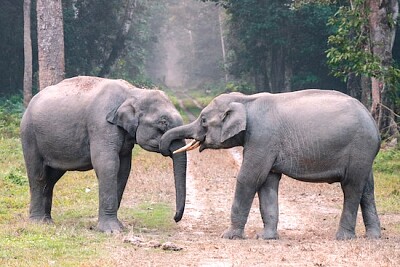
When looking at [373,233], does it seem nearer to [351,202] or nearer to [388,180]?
[351,202]

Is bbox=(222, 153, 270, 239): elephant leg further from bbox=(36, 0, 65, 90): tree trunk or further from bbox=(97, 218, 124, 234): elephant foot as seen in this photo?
bbox=(36, 0, 65, 90): tree trunk

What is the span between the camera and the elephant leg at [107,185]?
12141 mm

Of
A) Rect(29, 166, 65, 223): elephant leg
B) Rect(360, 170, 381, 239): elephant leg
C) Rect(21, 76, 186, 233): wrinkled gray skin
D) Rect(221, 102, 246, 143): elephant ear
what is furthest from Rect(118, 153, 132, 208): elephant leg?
Rect(360, 170, 381, 239): elephant leg

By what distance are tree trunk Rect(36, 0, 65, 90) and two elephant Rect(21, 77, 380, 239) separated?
32.1 ft

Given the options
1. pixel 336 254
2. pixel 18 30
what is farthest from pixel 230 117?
Result: pixel 18 30

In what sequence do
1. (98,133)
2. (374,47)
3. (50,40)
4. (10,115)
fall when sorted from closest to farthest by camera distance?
(98,133) → (50,40) → (374,47) → (10,115)

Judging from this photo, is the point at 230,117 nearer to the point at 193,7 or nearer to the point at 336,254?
the point at 336,254

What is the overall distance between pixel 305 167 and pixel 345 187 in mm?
586

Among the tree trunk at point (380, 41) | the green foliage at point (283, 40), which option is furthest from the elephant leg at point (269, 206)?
the green foliage at point (283, 40)

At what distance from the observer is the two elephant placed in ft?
38.3

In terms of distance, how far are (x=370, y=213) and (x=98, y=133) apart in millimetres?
3852

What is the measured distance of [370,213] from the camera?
12.0m

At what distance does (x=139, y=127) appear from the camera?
1237 cm

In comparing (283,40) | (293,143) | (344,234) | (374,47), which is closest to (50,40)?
(374,47)
